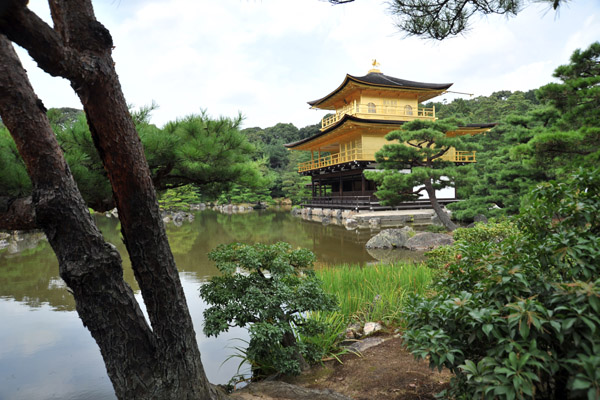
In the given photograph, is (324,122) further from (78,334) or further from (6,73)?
(6,73)

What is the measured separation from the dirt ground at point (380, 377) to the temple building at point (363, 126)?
1239cm

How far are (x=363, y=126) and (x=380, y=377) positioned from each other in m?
14.4

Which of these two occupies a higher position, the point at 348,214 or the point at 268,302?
the point at 268,302

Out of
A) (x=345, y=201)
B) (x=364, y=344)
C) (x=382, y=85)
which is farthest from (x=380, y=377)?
(x=382, y=85)

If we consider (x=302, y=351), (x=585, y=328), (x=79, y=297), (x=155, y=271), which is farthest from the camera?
(x=302, y=351)

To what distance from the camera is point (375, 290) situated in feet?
12.3

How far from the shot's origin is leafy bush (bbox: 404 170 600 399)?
1049 mm

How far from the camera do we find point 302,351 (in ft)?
8.41

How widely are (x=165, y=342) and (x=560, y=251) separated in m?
1.73

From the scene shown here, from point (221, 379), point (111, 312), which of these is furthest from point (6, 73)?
point (221, 379)

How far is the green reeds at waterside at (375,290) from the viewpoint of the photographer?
344 centimetres

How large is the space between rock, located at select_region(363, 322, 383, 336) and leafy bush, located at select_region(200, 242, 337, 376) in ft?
1.99

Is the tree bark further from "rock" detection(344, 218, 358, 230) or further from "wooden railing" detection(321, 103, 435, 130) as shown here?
"wooden railing" detection(321, 103, 435, 130)

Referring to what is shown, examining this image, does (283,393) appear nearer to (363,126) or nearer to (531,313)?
(531,313)
